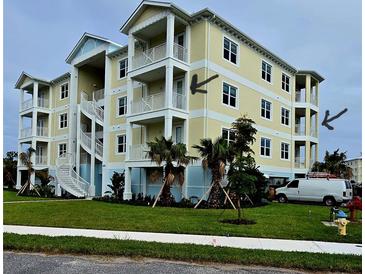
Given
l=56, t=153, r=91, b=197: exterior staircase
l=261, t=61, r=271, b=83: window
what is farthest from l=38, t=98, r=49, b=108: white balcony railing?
l=261, t=61, r=271, b=83: window

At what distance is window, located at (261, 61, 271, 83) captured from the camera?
26964mm

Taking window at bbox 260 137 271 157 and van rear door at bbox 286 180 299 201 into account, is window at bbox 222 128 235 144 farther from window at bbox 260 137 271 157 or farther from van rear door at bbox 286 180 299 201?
van rear door at bbox 286 180 299 201

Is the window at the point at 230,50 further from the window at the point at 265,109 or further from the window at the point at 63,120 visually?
the window at the point at 63,120

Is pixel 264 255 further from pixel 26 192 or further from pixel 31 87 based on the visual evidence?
pixel 31 87

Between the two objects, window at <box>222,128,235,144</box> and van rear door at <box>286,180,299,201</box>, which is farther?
van rear door at <box>286,180,299,201</box>

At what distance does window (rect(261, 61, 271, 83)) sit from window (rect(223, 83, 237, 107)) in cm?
452

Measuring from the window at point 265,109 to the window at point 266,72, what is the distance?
6.05 ft

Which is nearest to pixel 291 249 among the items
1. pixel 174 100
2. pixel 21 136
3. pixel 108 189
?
pixel 174 100

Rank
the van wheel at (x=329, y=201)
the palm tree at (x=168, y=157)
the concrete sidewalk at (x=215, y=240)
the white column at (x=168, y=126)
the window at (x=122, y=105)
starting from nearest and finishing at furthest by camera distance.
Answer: the concrete sidewalk at (x=215, y=240)
the palm tree at (x=168, y=157)
the white column at (x=168, y=126)
the van wheel at (x=329, y=201)
the window at (x=122, y=105)

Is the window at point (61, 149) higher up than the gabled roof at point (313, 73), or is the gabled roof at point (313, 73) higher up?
the gabled roof at point (313, 73)

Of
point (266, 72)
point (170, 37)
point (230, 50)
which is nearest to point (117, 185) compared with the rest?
point (170, 37)

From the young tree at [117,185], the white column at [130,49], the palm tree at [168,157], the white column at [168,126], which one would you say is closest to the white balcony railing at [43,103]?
the white column at [130,49]

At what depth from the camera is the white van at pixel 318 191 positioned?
2173cm

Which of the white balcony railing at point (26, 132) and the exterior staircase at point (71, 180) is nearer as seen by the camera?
the exterior staircase at point (71, 180)
